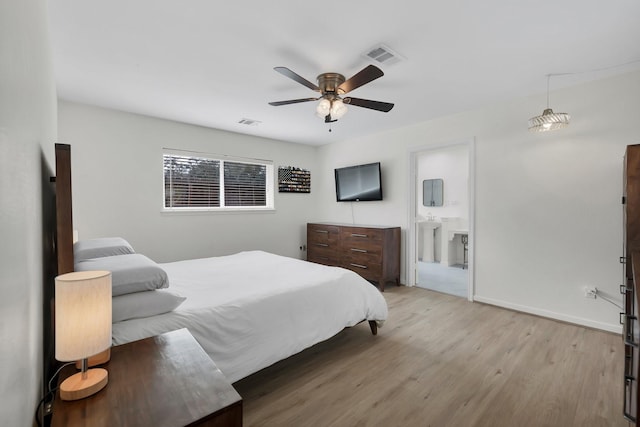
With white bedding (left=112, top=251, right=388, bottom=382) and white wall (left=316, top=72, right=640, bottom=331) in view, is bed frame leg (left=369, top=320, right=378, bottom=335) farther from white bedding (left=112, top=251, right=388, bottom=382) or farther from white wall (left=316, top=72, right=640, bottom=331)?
white wall (left=316, top=72, right=640, bottom=331)

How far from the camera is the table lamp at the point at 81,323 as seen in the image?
0.88 m

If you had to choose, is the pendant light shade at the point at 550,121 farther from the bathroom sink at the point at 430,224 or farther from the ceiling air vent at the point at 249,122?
the bathroom sink at the point at 430,224

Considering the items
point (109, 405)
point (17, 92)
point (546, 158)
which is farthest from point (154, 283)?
point (546, 158)

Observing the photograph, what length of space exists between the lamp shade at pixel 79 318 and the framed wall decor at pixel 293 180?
444 centimetres

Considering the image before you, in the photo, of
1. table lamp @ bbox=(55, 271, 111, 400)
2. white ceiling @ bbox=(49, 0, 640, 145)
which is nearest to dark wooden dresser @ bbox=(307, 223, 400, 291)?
white ceiling @ bbox=(49, 0, 640, 145)

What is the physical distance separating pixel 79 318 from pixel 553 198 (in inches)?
155

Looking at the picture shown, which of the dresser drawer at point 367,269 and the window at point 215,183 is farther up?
the window at point 215,183

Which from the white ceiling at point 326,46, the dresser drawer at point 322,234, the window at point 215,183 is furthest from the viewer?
the dresser drawer at point 322,234

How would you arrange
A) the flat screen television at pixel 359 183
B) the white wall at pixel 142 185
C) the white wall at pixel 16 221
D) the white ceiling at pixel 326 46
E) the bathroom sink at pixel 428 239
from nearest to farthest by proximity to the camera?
the white wall at pixel 16 221 < the white ceiling at pixel 326 46 < the white wall at pixel 142 185 < the flat screen television at pixel 359 183 < the bathroom sink at pixel 428 239

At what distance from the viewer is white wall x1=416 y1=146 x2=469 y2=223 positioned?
600 centimetres

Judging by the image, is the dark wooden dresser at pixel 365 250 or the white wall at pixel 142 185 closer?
the white wall at pixel 142 185

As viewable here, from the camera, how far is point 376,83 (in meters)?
2.89

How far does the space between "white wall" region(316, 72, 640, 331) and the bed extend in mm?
1844

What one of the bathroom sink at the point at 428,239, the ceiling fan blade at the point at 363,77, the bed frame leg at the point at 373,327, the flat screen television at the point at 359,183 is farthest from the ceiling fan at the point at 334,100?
the bathroom sink at the point at 428,239
